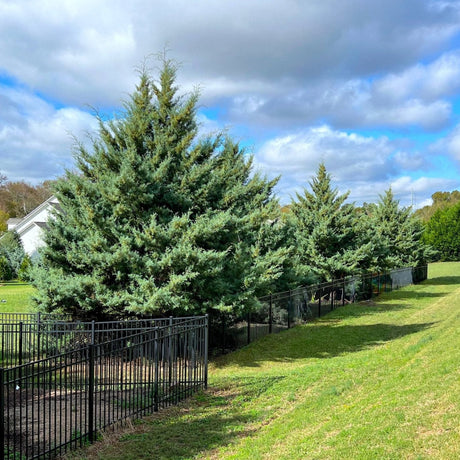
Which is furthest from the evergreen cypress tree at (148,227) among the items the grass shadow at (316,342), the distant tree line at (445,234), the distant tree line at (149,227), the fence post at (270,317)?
the distant tree line at (445,234)

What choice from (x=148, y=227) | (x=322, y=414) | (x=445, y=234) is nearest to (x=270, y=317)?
(x=148, y=227)

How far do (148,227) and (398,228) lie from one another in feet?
101

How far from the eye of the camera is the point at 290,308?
1931 cm

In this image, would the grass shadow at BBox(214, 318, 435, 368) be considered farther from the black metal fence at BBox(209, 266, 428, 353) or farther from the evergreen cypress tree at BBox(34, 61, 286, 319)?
the evergreen cypress tree at BBox(34, 61, 286, 319)

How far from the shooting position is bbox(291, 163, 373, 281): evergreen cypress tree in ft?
88.0

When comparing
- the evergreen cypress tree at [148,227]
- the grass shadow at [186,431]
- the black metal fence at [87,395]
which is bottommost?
the grass shadow at [186,431]

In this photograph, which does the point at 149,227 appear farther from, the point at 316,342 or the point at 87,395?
the point at 316,342

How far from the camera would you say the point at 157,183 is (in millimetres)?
13203

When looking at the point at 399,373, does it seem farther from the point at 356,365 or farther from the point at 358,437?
the point at 358,437

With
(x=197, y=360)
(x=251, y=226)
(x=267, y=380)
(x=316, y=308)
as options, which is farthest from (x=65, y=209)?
(x=316, y=308)

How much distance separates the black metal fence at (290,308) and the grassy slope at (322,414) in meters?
1.78

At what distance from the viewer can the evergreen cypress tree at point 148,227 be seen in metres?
12.2

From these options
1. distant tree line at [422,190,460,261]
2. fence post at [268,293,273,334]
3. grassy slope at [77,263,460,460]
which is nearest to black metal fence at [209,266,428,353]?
fence post at [268,293,273,334]

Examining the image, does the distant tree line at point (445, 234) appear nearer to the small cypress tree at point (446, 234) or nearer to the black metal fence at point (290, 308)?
the small cypress tree at point (446, 234)
